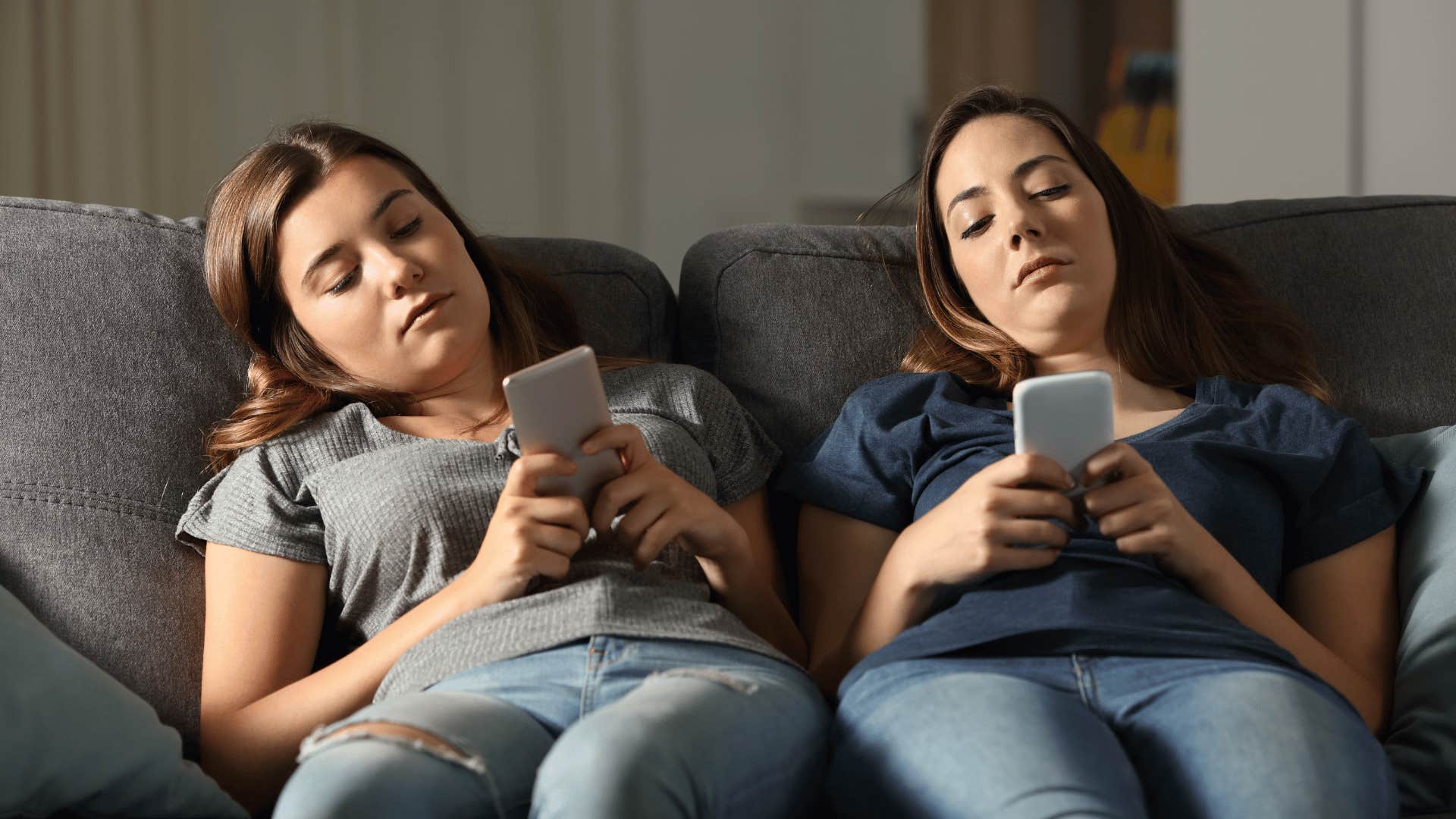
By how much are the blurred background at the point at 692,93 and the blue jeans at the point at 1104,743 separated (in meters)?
1.76

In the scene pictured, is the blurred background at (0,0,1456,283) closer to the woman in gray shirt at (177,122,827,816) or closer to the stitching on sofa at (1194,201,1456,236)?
the stitching on sofa at (1194,201,1456,236)

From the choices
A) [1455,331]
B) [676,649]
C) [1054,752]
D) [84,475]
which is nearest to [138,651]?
[84,475]

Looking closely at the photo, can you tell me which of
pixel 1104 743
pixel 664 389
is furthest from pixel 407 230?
pixel 1104 743

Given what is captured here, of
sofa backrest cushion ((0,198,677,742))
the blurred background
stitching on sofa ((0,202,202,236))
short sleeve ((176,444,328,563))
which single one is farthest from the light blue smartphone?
the blurred background

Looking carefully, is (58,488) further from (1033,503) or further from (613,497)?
(1033,503)

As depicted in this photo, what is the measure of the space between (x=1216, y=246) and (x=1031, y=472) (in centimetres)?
69

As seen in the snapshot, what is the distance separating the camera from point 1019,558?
1.15 m

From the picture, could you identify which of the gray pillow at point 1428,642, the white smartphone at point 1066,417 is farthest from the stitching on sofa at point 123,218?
the gray pillow at point 1428,642

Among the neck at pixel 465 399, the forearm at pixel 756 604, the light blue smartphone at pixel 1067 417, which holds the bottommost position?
the forearm at pixel 756 604

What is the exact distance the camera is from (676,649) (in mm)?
1112

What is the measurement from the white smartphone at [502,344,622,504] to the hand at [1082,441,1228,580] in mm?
404

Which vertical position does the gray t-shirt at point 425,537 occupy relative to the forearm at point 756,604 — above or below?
above

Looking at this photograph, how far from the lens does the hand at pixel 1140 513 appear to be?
1.11 m

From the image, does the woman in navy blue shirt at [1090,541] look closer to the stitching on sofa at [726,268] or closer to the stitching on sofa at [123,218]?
the stitching on sofa at [726,268]
